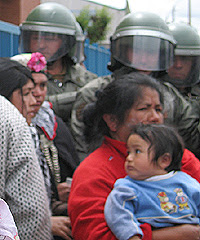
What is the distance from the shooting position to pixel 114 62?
386 centimetres

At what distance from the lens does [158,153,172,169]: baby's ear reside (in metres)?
1.85

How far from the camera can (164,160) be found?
1.87 m

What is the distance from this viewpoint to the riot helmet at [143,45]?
366 cm

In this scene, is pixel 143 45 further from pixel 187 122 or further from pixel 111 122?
pixel 111 122

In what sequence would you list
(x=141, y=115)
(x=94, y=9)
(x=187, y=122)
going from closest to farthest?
(x=141, y=115), (x=187, y=122), (x=94, y=9)

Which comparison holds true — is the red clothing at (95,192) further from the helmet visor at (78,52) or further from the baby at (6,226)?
the helmet visor at (78,52)

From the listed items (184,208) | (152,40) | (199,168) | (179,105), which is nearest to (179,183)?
(184,208)

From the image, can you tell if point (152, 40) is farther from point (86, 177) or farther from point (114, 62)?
point (86, 177)

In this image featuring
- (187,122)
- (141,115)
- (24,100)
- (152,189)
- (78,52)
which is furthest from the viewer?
(78,52)

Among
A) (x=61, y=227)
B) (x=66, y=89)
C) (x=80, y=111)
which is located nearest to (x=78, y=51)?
(x=66, y=89)

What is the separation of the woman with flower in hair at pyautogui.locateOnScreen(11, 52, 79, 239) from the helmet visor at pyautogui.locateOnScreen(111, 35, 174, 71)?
1133mm

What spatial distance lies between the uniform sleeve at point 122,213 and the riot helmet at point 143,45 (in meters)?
1.98

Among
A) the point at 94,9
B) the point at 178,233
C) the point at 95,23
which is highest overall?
the point at 94,9

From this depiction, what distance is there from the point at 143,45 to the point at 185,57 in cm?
65
